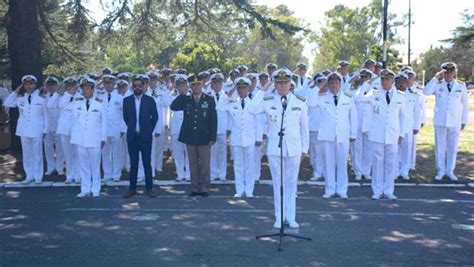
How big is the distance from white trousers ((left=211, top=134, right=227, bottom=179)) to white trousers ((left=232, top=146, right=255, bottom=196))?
158 centimetres

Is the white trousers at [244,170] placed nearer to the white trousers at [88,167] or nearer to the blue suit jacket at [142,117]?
the blue suit jacket at [142,117]

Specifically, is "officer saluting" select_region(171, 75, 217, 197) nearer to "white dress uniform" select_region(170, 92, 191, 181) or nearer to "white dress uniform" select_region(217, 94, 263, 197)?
"white dress uniform" select_region(217, 94, 263, 197)

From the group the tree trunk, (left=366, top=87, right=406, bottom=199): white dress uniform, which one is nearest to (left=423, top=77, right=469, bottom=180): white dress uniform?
(left=366, top=87, right=406, bottom=199): white dress uniform

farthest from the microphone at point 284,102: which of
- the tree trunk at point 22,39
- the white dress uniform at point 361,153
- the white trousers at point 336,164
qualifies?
the tree trunk at point 22,39

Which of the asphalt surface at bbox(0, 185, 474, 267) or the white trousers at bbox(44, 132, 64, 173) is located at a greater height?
the white trousers at bbox(44, 132, 64, 173)

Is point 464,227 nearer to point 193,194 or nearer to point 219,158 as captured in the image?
point 193,194

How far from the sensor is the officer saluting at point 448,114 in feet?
40.0

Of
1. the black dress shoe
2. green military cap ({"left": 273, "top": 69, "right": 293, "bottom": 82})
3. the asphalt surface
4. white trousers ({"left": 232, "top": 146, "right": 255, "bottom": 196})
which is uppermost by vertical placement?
green military cap ({"left": 273, "top": 69, "right": 293, "bottom": 82})

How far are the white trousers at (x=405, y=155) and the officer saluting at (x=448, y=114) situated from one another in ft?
1.96

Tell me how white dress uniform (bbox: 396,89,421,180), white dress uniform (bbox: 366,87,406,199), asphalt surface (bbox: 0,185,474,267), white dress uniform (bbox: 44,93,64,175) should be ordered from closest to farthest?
asphalt surface (bbox: 0,185,474,267)
white dress uniform (bbox: 366,87,406,199)
white dress uniform (bbox: 396,89,421,180)
white dress uniform (bbox: 44,93,64,175)

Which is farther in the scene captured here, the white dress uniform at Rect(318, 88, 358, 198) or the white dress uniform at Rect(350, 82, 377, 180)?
the white dress uniform at Rect(350, 82, 377, 180)

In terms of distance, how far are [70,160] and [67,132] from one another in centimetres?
76

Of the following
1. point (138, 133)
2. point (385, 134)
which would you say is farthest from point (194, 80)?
point (385, 134)

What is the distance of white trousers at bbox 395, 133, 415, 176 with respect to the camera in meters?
12.4
